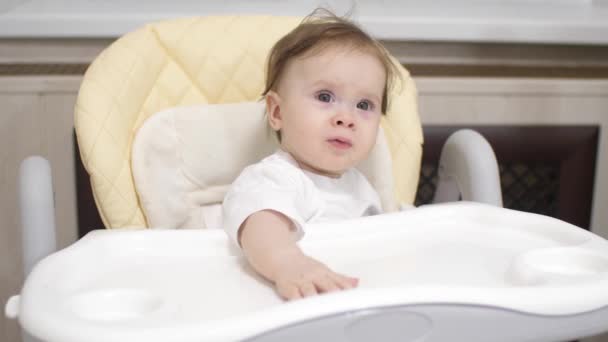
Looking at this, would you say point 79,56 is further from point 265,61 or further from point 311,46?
point 311,46

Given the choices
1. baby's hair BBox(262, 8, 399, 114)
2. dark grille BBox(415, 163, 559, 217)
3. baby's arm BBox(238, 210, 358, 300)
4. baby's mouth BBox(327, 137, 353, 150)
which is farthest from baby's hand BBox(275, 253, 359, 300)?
dark grille BBox(415, 163, 559, 217)

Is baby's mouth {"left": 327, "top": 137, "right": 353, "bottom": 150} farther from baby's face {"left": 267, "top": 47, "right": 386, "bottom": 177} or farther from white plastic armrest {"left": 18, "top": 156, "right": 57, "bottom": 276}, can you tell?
white plastic armrest {"left": 18, "top": 156, "right": 57, "bottom": 276}

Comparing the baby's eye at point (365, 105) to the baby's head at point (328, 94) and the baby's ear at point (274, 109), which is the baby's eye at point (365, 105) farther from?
the baby's ear at point (274, 109)

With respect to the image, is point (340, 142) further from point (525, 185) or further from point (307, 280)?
point (525, 185)

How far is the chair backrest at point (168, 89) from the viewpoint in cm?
90

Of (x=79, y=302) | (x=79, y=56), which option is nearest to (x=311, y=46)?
(x=79, y=302)

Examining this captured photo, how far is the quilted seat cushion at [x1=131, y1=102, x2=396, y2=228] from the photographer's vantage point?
0.94 meters

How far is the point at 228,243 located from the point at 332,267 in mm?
125

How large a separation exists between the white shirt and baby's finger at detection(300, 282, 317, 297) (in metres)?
0.15

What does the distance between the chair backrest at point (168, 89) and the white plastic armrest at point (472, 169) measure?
0.19 feet

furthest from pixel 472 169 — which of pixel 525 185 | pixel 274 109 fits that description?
pixel 525 185

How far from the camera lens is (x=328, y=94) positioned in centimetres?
89

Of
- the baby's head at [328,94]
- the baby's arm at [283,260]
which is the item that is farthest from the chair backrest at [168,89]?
the baby's arm at [283,260]

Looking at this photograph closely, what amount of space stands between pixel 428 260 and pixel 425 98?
64 centimetres
